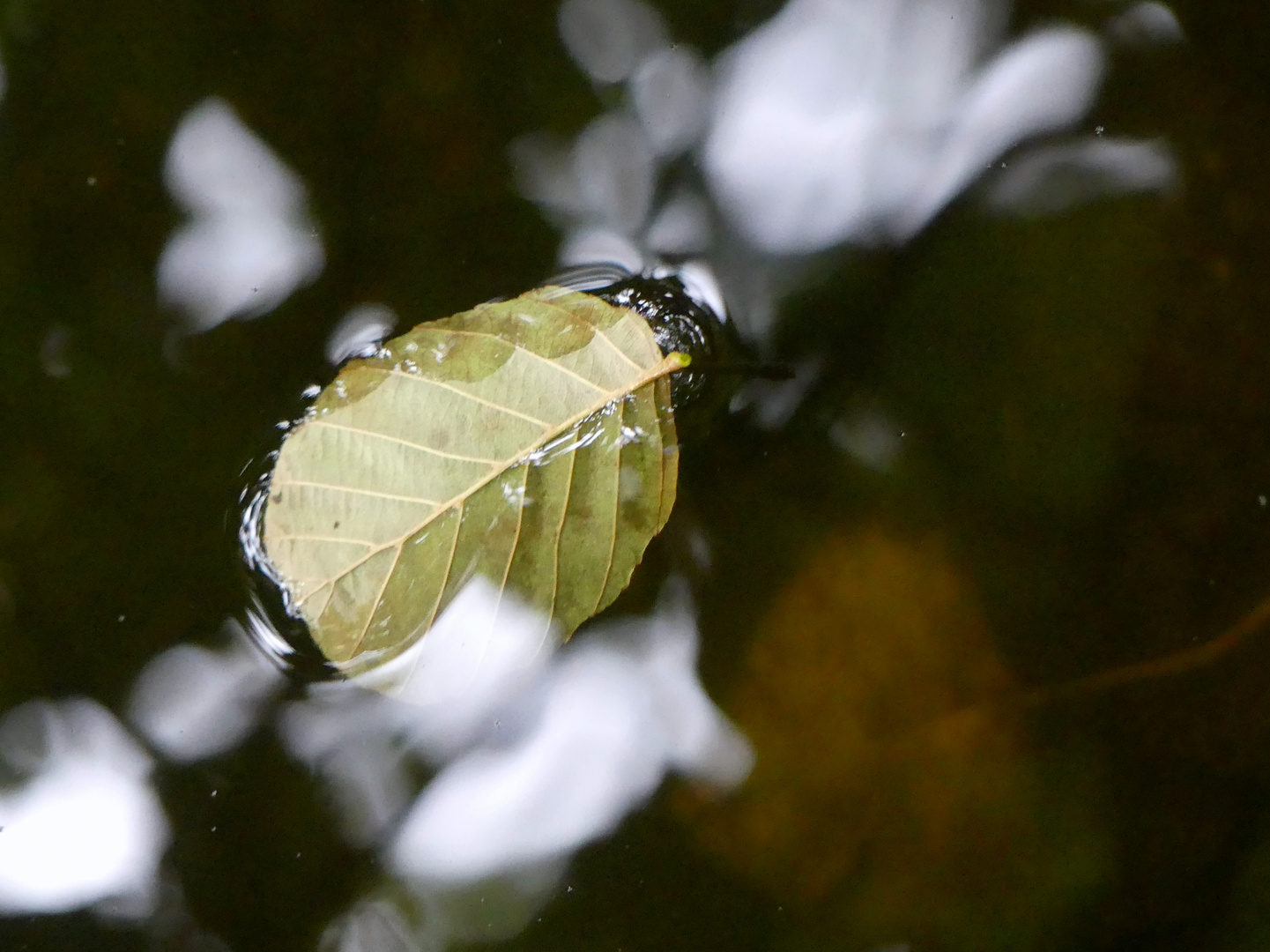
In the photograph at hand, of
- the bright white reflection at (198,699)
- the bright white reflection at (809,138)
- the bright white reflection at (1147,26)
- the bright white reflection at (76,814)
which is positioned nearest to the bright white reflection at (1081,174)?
the bright white reflection at (809,138)

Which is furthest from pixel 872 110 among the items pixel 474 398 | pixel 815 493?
pixel 474 398

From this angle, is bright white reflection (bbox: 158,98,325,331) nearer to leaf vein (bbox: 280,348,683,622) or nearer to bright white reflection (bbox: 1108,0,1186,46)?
leaf vein (bbox: 280,348,683,622)

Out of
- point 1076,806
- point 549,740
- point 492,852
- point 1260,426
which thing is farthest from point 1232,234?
point 492,852

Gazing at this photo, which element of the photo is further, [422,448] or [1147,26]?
[1147,26]

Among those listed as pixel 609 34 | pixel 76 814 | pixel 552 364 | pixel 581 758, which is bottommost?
pixel 581 758

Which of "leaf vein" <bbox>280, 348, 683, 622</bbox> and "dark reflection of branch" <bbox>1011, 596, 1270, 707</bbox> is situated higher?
"leaf vein" <bbox>280, 348, 683, 622</bbox>

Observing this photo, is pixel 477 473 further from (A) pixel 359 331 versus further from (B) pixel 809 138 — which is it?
(B) pixel 809 138

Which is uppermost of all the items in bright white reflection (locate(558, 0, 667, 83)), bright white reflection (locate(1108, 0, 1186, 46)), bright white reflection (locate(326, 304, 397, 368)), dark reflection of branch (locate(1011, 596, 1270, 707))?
bright white reflection (locate(558, 0, 667, 83))

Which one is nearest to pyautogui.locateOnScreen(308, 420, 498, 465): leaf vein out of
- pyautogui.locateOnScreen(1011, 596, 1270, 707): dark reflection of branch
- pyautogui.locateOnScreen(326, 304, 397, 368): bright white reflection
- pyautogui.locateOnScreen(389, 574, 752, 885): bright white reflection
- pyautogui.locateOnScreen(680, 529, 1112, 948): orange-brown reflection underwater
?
pyautogui.locateOnScreen(326, 304, 397, 368): bright white reflection
